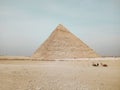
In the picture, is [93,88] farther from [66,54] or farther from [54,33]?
[54,33]

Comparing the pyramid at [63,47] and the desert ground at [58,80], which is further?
the pyramid at [63,47]

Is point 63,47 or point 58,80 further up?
point 58,80

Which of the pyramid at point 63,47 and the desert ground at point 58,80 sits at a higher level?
the desert ground at point 58,80

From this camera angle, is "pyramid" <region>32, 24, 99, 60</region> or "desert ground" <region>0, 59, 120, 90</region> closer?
"desert ground" <region>0, 59, 120, 90</region>

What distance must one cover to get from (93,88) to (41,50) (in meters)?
46.8

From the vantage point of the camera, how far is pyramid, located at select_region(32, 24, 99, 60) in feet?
163

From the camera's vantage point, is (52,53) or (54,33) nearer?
(52,53)

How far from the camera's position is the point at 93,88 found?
269 inches

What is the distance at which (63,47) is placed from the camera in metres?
52.2

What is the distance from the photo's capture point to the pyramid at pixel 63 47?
49.7 meters

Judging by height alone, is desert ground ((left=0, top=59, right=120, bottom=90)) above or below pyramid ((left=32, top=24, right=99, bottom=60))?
above

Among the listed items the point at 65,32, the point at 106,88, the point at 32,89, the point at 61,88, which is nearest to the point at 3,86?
the point at 32,89

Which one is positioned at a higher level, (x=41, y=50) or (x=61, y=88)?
(x=61, y=88)

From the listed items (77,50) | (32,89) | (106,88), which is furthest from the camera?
(77,50)
